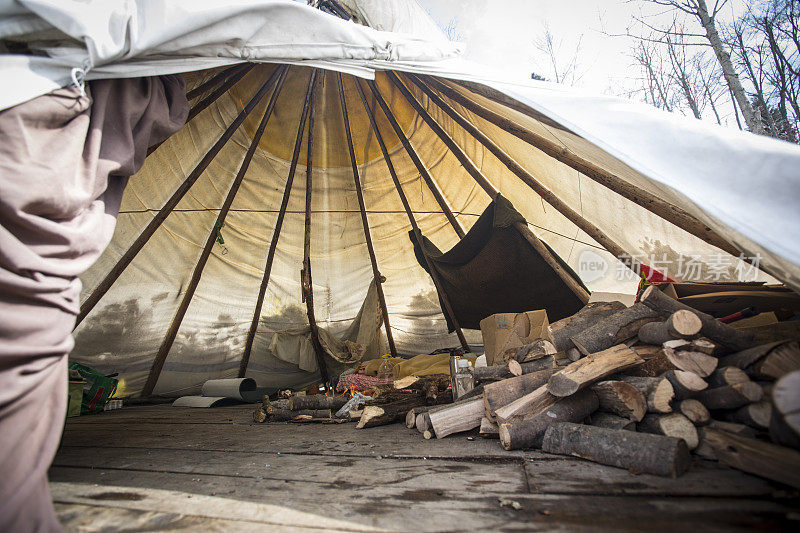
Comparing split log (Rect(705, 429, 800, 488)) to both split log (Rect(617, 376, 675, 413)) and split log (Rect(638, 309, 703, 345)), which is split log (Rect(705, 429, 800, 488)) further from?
split log (Rect(638, 309, 703, 345))

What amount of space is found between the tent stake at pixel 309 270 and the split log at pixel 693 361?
432 cm

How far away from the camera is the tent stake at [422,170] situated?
4.70m

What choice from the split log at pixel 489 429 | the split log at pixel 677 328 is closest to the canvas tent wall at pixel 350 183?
the split log at pixel 677 328

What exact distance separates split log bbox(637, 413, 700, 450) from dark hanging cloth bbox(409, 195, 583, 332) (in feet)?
8.20

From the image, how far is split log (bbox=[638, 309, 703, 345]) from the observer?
2029 mm

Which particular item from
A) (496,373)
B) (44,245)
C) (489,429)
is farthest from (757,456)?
(44,245)

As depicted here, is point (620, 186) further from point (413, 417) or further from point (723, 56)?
point (723, 56)

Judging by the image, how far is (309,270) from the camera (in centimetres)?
569

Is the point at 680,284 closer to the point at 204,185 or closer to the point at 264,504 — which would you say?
the point at 264,504

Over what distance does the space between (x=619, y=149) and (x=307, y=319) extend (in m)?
5.64

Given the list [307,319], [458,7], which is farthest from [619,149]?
[458,7]

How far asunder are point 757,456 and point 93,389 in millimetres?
6464

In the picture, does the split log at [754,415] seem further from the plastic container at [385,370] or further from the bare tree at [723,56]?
the bare tree at [723,56]

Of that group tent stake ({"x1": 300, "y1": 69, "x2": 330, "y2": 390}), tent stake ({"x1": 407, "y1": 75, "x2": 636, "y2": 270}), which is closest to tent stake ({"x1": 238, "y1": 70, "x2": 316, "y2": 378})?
tent stake ({"x1": 300, "y1": 69, "x2": 330, "y2": 390})
